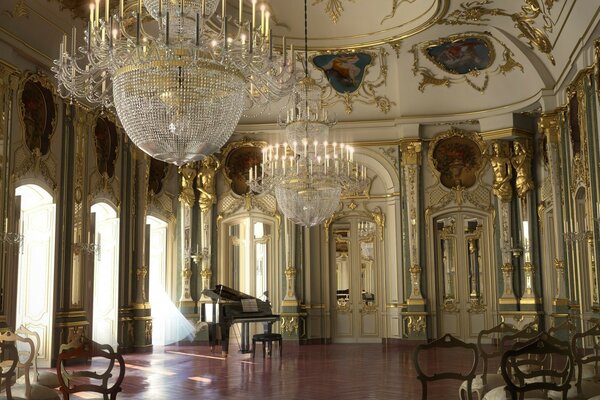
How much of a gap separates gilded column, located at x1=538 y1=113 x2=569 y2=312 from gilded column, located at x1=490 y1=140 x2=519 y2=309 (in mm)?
1646

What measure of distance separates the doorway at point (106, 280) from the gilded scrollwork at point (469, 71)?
6566mm

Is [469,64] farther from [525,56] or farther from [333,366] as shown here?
[333,366]

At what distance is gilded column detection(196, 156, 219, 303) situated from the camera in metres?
15.6

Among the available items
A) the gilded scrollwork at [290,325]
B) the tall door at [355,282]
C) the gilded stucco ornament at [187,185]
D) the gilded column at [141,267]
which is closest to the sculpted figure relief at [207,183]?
the gilded stucco ornament at [187,185]

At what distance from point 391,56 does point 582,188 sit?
16.0 ft

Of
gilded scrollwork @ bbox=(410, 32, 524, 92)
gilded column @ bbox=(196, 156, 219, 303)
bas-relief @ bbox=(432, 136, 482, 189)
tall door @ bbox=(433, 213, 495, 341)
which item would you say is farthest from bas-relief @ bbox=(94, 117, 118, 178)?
tall door @ bbox=(433, 213, 495, 341)

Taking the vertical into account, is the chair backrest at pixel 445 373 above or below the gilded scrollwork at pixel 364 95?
below

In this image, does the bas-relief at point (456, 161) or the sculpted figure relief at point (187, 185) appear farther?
the sculpted figure relief at point (187, 185)

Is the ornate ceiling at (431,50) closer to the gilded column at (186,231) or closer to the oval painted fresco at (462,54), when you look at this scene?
the oval painted fresco at (462,54)

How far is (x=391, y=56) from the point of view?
14266mm

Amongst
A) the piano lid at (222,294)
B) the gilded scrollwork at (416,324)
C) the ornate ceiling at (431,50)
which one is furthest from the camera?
the gilded scrollwork at (416,324)

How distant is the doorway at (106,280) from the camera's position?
13.2 meters

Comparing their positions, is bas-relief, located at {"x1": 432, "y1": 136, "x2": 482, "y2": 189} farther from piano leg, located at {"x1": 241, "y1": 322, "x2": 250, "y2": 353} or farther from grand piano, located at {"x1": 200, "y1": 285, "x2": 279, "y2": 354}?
piano leg, located at {"x1": 241, "y1": 322, "x2": 250, "y2": 353}

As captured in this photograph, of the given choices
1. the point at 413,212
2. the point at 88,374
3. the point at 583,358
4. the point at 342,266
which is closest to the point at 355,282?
the point at 342,266
